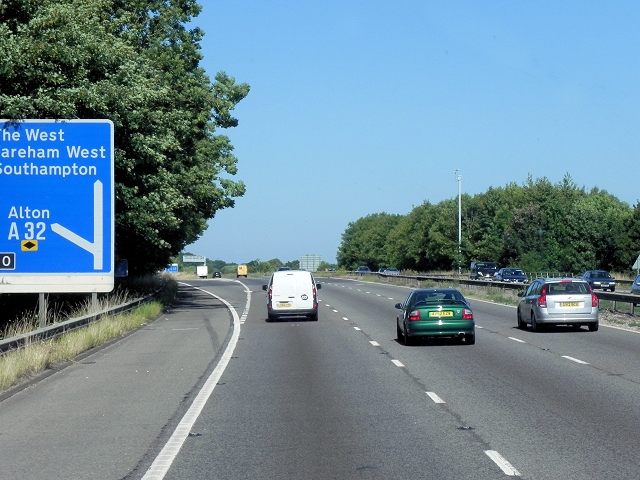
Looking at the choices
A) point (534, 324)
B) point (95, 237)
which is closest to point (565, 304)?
point (534, 324)

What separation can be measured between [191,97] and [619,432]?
33502 millimetres

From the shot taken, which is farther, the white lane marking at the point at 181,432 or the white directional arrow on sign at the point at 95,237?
the white directional arrow on sign at the point at 95,237

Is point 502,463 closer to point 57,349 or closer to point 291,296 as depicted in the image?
point 57,349

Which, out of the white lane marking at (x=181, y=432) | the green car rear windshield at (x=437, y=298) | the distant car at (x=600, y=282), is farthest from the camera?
the distant car at (x=600, y=282)

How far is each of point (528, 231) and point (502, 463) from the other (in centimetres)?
10473

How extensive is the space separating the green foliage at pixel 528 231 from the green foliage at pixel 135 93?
44.7 meters

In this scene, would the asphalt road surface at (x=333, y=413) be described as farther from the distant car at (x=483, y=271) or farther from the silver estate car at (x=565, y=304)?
the distant car at (x=483, y=271)

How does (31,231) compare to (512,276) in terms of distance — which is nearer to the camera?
(31,231)

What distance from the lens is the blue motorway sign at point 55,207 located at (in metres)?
20.7

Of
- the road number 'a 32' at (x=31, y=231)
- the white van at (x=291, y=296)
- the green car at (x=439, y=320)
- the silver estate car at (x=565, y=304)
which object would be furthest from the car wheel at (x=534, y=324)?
the road number 'a 32' at (x=31, y=231)

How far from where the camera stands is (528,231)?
11150 cm

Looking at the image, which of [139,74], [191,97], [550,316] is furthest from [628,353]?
[191,97]

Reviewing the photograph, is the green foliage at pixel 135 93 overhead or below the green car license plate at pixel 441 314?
overhead

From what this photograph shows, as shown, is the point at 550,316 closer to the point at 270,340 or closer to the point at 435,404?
the point at 270,340
